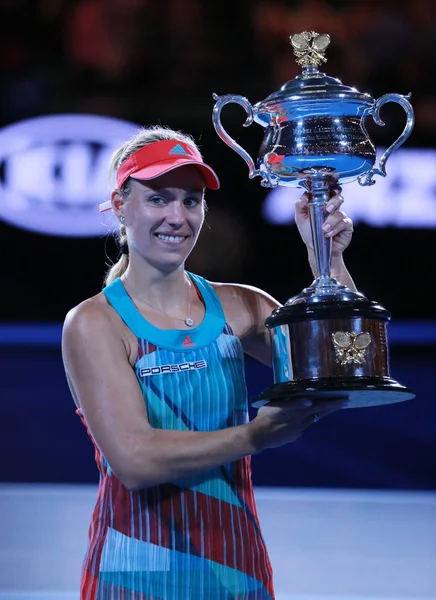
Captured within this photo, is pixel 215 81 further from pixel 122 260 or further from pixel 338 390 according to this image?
pixel 338 390

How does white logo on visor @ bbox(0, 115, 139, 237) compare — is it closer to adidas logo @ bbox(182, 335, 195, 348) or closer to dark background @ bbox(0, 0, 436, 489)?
dark background @ bbox(0, 0, 436, 489)

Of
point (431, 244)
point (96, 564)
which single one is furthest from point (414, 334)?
point (96, 564)

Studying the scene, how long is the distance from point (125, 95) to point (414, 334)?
213 cm

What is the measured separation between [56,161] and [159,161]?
3858mm

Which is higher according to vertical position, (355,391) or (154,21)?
(154,21)

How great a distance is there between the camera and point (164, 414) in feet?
5.52

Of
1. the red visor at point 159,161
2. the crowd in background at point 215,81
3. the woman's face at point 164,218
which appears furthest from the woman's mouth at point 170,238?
the crowd in background at point 215,81

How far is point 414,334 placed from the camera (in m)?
5.41

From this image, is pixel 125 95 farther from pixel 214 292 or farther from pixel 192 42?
pixel 214 292

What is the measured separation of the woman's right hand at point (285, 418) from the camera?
4.88ft

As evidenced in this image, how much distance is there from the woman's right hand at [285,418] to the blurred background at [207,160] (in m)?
3.24

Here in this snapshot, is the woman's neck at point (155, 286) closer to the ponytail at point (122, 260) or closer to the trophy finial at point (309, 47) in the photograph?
the ponytail at point (122, 260)

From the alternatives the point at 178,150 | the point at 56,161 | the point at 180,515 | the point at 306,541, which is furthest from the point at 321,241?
the point at 56,161

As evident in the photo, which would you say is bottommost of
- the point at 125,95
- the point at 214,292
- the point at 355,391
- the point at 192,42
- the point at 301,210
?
the point at 355,391
